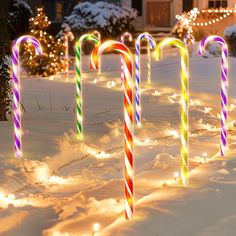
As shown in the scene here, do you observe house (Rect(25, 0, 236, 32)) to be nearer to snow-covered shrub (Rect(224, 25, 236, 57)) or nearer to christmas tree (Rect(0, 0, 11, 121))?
snow-covered shrub (Rect(224, 25, 236, 57))

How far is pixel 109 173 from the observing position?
9.66 meters

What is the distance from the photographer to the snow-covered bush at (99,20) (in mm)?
31384

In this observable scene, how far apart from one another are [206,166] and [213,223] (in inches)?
104

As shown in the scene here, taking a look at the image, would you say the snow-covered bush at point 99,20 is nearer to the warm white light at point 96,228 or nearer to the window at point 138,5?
the window at point 138,5

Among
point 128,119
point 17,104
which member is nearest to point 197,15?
point 17,104

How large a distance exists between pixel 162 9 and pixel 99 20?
6.88 metres

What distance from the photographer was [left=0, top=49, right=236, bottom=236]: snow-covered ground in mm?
6750

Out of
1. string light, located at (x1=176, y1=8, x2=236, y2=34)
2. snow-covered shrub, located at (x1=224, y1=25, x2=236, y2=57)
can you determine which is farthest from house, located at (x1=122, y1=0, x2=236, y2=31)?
snow-covered shrub, located at (x1=224, y1=25, x2=236, y2=57)

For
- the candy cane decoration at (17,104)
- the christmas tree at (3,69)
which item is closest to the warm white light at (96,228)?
the candy cane decoration at (17,104)

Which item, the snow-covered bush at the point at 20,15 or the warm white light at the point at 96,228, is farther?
the snow-covered bush at the point at 20,15

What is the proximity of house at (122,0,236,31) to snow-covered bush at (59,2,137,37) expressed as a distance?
3.46m

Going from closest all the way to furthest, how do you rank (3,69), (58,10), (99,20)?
1. (3,69)
2. (99,20)
3. (58,10)

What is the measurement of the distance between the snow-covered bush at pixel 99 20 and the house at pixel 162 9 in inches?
136

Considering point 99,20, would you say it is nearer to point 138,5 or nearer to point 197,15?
point 197,15
